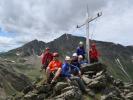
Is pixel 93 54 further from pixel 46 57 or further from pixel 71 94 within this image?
pixel 71 94

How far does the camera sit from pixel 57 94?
3562cm

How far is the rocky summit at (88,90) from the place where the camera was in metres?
34.6

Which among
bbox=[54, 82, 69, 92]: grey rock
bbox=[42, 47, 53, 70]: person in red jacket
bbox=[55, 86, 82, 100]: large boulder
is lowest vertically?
bbox=[55, 86, 82, 100]: large boulder

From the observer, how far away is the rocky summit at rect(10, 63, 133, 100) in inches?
1363

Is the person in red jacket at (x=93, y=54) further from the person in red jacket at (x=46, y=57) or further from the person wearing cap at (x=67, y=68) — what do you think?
the person wearing cap at (x=67, y=68)

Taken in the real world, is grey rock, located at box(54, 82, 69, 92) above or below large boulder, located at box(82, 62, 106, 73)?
below

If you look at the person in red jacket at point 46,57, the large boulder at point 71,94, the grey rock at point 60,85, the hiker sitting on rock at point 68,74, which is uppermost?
the person in red jacket at point 46,57

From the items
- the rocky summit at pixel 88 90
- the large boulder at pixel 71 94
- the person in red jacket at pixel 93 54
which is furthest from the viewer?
the person in red jacket at pixel 93 54

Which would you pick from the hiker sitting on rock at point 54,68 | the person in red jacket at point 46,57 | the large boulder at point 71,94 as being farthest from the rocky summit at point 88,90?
the person in red jacket at point 46,57

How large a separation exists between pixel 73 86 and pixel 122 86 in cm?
1162

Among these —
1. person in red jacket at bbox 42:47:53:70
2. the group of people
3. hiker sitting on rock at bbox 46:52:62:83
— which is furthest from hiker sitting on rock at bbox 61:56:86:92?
person in red jacket at bbox 42:47:53:70

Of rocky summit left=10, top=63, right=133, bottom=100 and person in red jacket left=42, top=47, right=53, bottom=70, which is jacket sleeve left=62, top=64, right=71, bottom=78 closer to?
rocky summit left=10, top=63, right=133, bottom=100

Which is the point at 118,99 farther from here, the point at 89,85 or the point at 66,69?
the point at 66,69

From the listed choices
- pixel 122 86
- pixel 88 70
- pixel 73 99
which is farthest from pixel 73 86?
pixel 122 86
